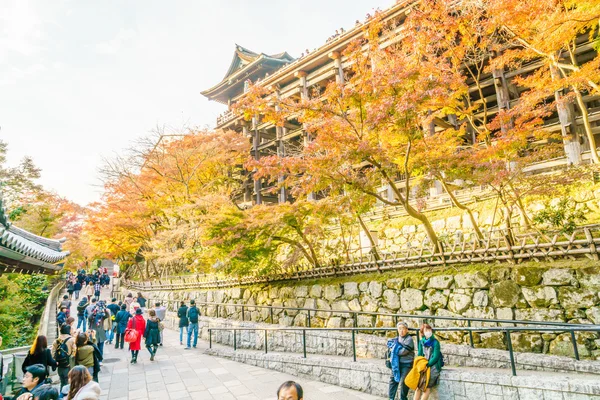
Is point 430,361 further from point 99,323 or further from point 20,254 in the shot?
point 99,323

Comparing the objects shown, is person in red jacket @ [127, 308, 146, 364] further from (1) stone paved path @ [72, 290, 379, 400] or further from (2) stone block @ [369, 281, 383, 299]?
(2) stone block @ [369, 281, 383, 299]

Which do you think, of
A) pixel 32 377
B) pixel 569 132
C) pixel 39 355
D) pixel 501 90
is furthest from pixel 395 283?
pixel 501 90

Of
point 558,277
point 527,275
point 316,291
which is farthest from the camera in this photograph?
point 316,291

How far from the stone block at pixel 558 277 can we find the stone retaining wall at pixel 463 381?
2.43 m

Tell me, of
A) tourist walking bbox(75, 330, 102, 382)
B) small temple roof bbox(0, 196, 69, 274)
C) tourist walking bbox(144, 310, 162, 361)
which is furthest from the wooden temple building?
tourist walking bbox(75, 330, 102, 382)

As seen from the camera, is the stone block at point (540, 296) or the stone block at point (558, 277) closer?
the stone block at point (558, 277)

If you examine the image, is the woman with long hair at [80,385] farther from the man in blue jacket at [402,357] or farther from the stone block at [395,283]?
the stone block at [395,283]

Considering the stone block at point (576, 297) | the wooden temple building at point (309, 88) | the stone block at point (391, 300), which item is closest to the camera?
the stone block at point (576, 297)

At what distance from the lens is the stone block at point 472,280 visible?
860 centimetres

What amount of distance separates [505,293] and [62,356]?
9.57 metres

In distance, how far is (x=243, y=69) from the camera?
3153 cm

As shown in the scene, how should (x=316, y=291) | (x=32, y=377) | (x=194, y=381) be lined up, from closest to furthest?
(x=32, y=377), (x=194, y=381), (x=316, y=291)

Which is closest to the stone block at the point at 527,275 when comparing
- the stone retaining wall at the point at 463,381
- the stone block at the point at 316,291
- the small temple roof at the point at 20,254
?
the stone retaining wall at the point at 463,381

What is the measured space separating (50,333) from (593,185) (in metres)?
19.2
